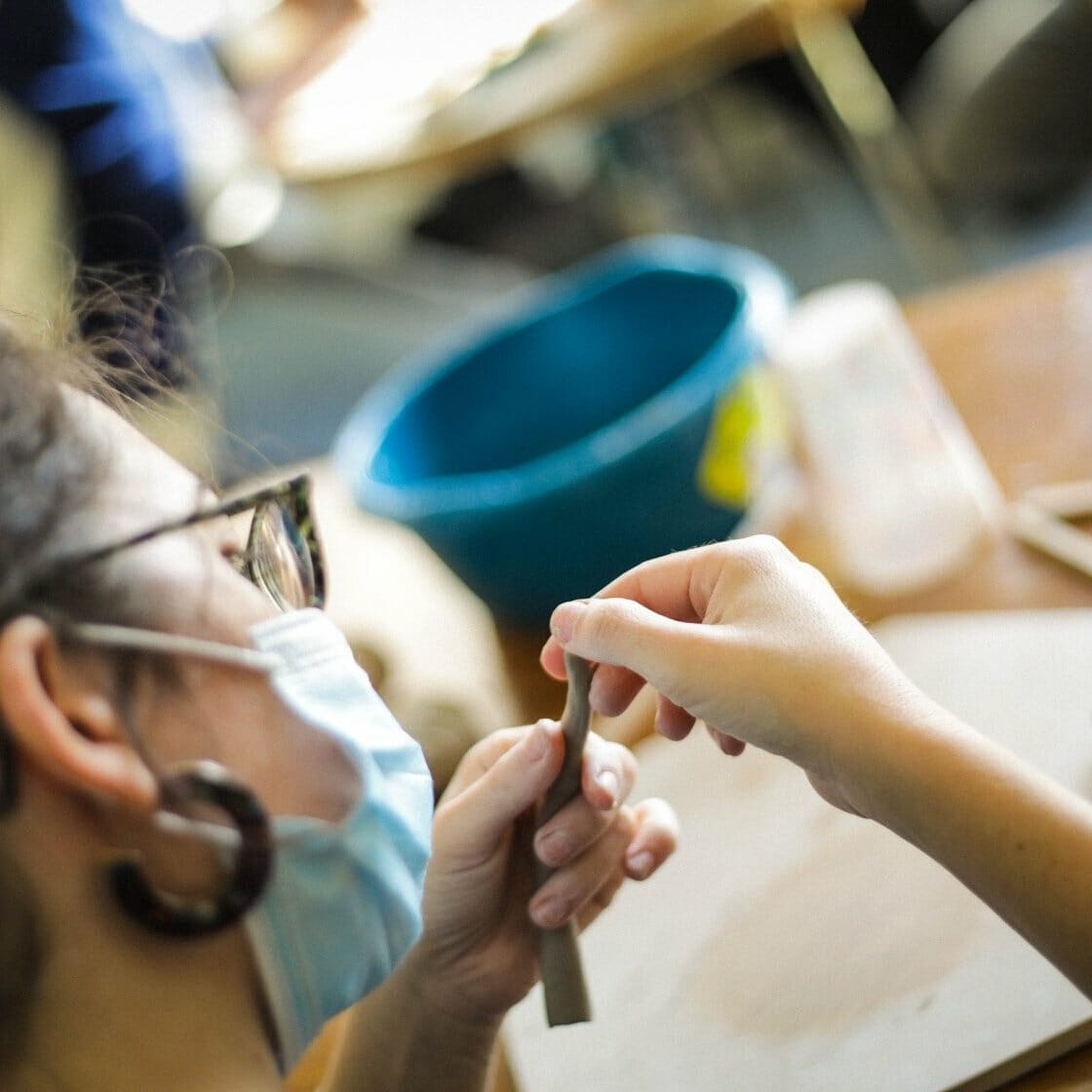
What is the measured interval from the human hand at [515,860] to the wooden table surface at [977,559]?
12 centimetres

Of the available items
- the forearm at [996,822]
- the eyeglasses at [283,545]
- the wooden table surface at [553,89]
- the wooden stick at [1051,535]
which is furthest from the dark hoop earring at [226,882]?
the wooden table surface at [553,89]

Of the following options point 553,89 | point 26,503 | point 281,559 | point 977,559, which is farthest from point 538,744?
point 553,89

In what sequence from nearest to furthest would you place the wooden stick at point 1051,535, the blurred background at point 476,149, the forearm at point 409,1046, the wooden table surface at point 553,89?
1. the forearm at point 409,1046
2. the wooden stick at point 1051,535
3. the blurred background at point 476,149
4. the wooden table surface at point 553,89

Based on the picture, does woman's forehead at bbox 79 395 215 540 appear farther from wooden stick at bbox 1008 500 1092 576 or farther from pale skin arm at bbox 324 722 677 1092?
wooden stick at bbox 1008 500 1092 576

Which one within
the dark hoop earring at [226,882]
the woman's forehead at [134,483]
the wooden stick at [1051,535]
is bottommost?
the wooden stick at [1051,535]

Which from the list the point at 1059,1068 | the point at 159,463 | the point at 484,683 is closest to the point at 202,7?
the point at 484,683

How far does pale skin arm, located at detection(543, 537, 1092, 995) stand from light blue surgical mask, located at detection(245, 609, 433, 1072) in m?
0.09

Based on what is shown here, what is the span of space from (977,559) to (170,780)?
55cm

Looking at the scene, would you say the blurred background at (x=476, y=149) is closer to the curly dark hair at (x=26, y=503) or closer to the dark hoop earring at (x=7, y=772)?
the curly dark hair at (x=26, y=503)

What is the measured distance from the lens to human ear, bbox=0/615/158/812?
350 millimetres

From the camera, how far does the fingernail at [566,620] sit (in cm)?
46

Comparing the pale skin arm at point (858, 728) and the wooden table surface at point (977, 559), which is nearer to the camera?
the pale skin arm at point (858, 728)

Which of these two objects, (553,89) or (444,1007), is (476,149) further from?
(444,1007)

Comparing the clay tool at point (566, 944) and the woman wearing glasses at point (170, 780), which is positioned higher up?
the woman wearing glasses at point (170, 780)
